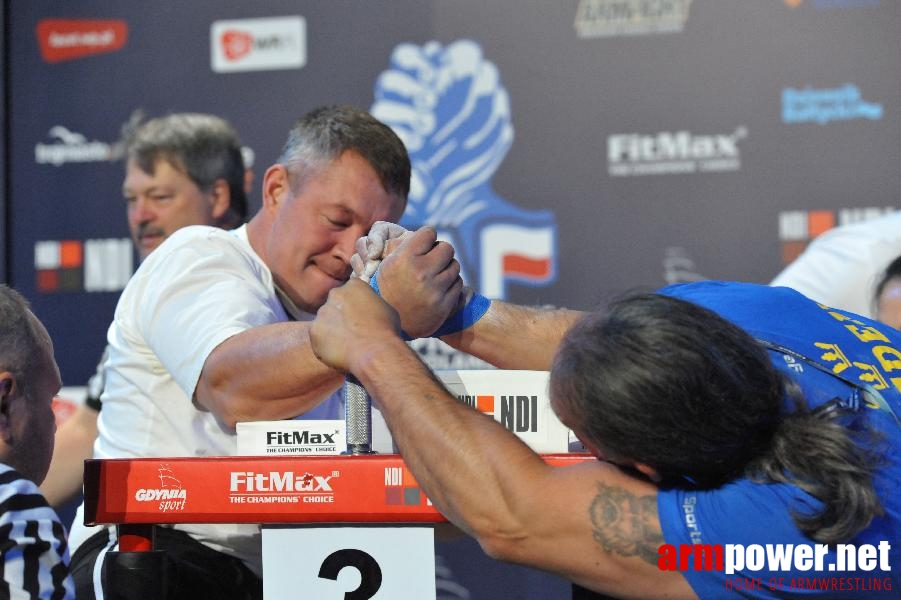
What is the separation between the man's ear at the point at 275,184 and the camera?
224cm

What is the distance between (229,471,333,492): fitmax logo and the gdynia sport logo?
441 mm

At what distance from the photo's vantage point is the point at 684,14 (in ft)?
11.6

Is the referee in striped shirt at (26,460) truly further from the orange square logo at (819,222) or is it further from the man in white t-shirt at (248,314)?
the orange square logo at (819,222)

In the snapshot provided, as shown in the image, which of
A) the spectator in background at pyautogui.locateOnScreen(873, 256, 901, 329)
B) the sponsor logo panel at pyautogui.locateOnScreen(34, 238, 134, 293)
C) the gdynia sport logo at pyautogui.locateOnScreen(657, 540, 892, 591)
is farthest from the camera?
the sponsor logo panel at pyautogui.locateOnScreen(34, 238, 134, 293)

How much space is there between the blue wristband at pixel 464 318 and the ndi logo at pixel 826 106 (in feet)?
5.99

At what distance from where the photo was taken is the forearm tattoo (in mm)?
1324

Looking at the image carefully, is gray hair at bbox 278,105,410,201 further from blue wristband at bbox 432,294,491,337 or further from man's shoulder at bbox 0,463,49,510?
man's shoulder at bbox 0,463,49,510

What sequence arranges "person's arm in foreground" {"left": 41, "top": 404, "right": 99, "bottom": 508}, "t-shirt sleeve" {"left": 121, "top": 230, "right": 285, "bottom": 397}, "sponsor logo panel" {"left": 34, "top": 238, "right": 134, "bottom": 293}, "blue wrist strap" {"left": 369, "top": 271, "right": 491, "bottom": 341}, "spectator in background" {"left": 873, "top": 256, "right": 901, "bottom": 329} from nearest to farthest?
"t-shirt sleeve" {"left": 121, "top": 230, "right": 285, "bottom": 397} → "blue wrist strap" {"left": 369, "top": 271, "right": 491, "bottom": 341} → "spectator in background" {"left": 873, "top": 256, "right": 901, "bottom": 329} → "person's arm in foreground" {"left": 41, "top": 404, "right": 99, "bottom": 508} → "sponsor logo panel" {"left": 34, "top": 238, "right": 134, "bottom": 293}

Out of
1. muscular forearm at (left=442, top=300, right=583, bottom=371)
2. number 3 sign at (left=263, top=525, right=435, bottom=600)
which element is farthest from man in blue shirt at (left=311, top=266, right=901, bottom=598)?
muscular forearm at (left=442, top=300, right=583, bottom=371)

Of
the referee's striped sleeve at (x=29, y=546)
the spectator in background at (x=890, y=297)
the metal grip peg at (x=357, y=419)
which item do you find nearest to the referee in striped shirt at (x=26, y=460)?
the referee's striped sleeve at (x=29, y=546)

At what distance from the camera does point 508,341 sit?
1981 mm

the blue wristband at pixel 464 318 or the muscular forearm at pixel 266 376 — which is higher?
the blue wristband at pixel 464 318

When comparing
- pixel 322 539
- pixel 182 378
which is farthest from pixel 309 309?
pixel 322 539

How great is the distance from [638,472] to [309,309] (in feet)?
3.36
